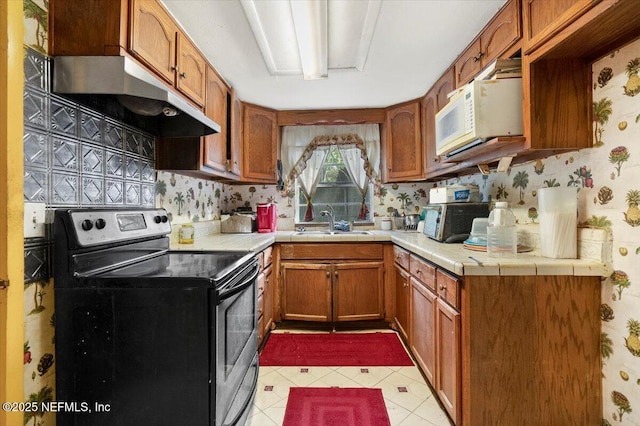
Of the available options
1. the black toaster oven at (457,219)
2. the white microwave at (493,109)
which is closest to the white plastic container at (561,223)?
the white microwave at (493,109)

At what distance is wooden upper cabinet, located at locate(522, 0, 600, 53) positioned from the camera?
111cm

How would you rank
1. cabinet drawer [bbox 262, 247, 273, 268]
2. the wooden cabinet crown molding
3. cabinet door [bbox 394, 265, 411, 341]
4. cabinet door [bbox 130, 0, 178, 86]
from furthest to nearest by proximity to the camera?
the wooden cabinet crown molding
cabinet drawer [bbox 262, 247, 273, 268]
cabinet door [bbox 394, 265, 411, 341]
cabinet door [bbox 130, 0, 178, 86]

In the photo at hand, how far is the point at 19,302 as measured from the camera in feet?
3.29

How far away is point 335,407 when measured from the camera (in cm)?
163

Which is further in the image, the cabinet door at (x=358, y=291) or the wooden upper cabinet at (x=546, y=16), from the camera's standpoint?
the cabinet door at (x=358, y=291)

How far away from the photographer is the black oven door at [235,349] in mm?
1116

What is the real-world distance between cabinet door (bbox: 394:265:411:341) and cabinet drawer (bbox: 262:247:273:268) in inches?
44.0

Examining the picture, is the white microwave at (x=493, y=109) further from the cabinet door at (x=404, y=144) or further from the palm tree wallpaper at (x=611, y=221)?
the cabinet door at (x=404, y=144)

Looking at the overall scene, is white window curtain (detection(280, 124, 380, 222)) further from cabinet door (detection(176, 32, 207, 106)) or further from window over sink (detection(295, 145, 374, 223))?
cabinet door (detection(176, 32, 207, 106))

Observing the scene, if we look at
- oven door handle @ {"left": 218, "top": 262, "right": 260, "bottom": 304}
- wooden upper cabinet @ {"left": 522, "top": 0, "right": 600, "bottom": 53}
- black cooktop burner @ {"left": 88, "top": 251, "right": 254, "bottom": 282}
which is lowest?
oven door handle @ {"left": 218, "top": 262, "right": 260, "bottom": 304}

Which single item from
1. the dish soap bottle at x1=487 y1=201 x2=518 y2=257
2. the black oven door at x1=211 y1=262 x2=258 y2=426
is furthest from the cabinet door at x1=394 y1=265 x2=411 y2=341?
the black oven door at x1=211 y1=262 x2=258 y2=426

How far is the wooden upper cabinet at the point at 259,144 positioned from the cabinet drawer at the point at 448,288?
1997 millimetres

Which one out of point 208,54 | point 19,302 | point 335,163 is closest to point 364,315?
point 335,163

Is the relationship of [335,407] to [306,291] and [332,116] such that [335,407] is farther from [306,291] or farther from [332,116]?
[332,116]
